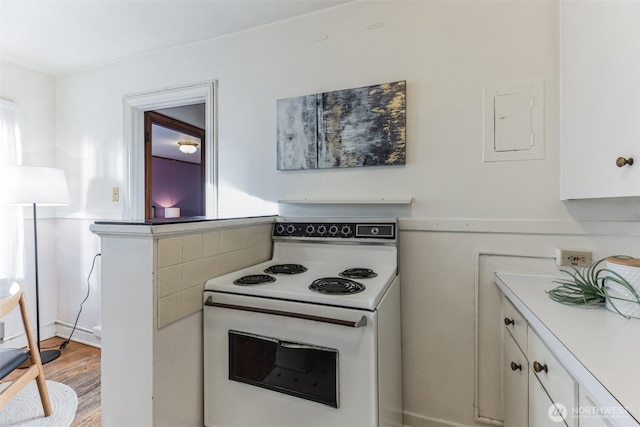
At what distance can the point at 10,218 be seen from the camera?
2.40 m

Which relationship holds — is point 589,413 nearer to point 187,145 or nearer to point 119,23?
point 119,23

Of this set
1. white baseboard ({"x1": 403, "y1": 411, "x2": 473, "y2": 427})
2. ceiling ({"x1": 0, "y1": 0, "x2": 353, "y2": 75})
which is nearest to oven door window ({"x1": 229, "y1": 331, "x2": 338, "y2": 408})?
white baseboard ({"x1": 403, "y1": 411, "x2": 473, "y2": 427})

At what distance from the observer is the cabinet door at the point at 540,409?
2.81 feet

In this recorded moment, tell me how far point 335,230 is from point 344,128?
1.99 ft

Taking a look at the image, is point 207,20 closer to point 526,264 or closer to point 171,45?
point 171,45

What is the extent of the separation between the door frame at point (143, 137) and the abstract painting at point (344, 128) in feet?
1.91

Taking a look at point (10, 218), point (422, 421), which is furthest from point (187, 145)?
point (422, 421)

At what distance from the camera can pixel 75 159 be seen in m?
2.72

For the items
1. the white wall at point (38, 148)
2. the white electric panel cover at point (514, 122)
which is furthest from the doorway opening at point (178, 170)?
the white electric panel cover at point (514, 122)

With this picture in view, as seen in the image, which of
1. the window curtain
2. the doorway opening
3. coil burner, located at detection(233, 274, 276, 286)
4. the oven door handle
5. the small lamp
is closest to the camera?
the oven door handle

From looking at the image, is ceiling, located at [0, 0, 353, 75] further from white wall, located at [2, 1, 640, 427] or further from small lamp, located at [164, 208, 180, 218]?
small lamp, located at [164, 208, 180, 218]

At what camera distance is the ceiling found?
1795mm

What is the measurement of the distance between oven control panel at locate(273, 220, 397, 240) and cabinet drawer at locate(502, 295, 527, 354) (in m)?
0.61

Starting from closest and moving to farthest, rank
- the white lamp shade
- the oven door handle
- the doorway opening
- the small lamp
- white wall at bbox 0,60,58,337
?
1. the oven door handle
2. the white lamp shade
3. white wall at bbox 0,60,58,337
4. the doorway opening
5. the small lamp
